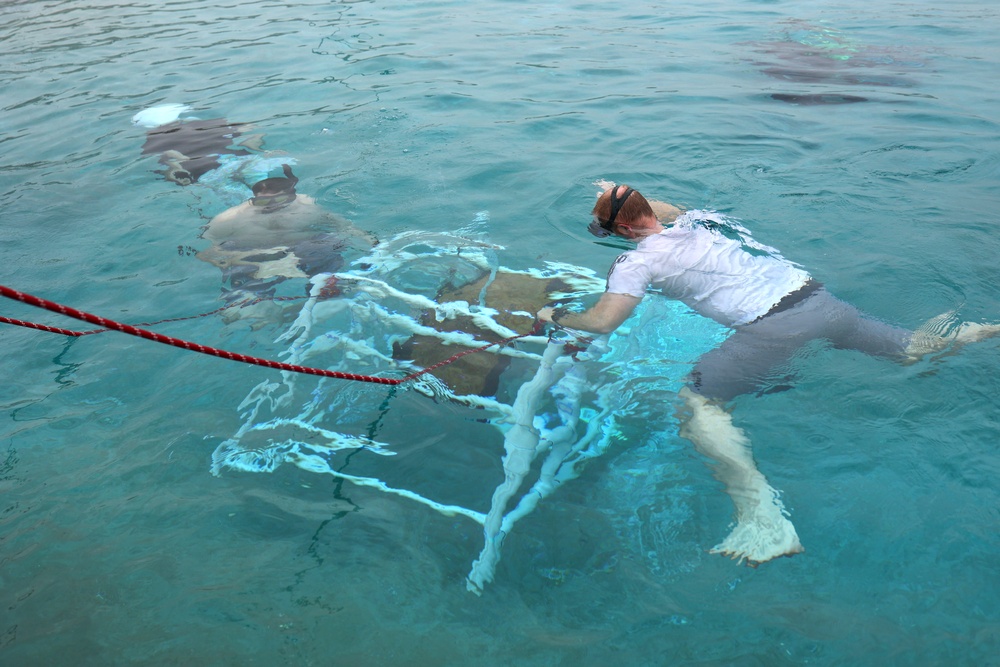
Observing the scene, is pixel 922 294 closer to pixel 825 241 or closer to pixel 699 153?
pixel 825 241

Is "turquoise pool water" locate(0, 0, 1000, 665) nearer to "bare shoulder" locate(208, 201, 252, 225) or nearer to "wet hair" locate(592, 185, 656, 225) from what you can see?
"bare shoulder" locate(208, 201, 252, 225)

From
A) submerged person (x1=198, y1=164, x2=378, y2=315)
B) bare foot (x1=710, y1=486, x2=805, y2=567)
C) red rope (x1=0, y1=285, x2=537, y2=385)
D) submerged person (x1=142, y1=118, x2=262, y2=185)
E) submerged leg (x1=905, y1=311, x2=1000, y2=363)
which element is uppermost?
red rope (x1=0, y1=285, x2=537, y2=385)

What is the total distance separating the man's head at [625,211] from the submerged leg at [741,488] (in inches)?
43.7

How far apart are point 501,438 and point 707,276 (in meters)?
1.44

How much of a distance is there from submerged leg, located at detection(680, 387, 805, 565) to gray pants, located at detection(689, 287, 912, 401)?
0.21m

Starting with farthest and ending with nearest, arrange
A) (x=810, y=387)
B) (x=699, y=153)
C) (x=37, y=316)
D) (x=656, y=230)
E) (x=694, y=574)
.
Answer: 1. (x=699, y=153)
2. (x=37, y=316)
3. (x=656, y=230)
4. (x=810, y=387)
5. (x=694, y=574)

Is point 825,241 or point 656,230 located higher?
point 656,230

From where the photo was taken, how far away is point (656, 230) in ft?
13.7

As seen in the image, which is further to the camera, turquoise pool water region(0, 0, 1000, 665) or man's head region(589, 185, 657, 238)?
man's head region(589, 185, 657, 238)

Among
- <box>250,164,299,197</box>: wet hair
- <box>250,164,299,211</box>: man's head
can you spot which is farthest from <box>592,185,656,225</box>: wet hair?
<box>250,164,299,197</box>: wet hair

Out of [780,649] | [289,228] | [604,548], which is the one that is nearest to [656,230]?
[604,548]

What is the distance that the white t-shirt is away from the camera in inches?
149

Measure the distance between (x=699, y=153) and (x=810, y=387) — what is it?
3559mm

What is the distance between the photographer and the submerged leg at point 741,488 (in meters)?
2.77
